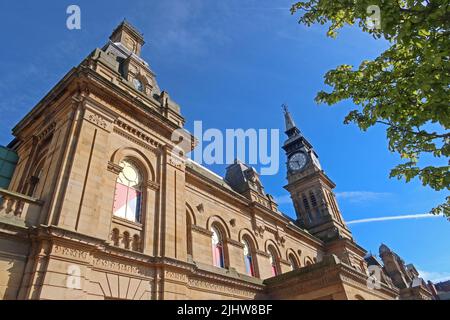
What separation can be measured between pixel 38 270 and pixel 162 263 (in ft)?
15.4

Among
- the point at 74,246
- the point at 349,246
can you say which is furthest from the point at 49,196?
the point at 349,246

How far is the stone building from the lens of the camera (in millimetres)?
9344

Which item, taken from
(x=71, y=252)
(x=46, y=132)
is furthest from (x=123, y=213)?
(x=46, y=132)

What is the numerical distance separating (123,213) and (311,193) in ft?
110

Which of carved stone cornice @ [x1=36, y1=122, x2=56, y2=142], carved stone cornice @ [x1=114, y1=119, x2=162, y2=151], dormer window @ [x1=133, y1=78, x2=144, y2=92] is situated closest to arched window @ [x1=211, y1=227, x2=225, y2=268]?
carved stone cornice @ [x1=114, y1=119, x2=162, y2=151]

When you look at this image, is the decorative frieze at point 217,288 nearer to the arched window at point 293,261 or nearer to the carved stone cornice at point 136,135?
the carved stone cornice at point 136,135

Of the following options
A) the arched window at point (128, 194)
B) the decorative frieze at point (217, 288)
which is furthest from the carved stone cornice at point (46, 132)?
the decorative frieze at point (217, 288)

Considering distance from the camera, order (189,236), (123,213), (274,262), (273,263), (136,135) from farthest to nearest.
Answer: (274,262)
(273,263)
(189,236)
(136,135)
(123,213)

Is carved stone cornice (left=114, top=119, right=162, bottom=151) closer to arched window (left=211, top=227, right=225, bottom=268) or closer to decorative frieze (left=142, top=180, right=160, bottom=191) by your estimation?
decorative frieze (left=142, top=180, right=160, bottom=191)

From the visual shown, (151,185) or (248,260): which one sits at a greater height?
(151,185)

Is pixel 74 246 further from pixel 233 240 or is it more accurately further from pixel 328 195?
pixel 328 195

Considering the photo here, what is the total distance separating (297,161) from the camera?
149ft

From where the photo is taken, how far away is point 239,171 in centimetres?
2803

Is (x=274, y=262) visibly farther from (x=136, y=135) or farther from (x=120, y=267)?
(x=136, y=135)
